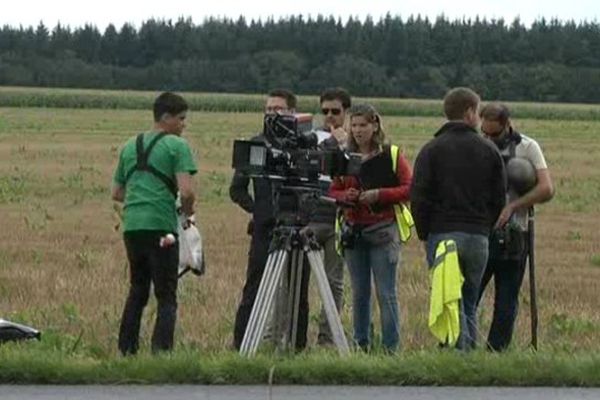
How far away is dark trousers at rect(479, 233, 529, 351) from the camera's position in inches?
379

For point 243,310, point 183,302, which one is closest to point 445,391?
point 243,310

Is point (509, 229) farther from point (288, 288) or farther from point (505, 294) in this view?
point (288, 288)

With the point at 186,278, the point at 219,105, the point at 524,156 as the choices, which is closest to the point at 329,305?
the point at 524,156

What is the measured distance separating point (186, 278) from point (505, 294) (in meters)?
4.29

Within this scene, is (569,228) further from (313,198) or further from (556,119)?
(556,119)

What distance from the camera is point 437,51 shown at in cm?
11181

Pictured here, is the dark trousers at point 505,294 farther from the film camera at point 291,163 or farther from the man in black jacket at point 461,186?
the film camera at point 291,163

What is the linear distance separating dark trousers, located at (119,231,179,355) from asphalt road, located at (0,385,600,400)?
1.07 meters

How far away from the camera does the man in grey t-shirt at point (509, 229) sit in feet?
31.1

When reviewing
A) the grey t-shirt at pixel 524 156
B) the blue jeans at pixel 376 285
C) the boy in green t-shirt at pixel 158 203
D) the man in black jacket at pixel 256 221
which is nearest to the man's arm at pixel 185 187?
the boy in green t-shirt at pixel 158 203

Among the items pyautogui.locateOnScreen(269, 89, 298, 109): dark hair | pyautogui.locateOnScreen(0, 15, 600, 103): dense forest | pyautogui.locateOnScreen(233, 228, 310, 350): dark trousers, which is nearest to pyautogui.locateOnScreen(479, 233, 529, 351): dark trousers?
pyautogui.locateOnScreen(233, 228, 310, 350): dark trousers

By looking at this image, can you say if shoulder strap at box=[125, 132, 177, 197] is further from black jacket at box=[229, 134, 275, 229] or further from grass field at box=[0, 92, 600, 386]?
grass field at box=[0, 92, 600, 386]

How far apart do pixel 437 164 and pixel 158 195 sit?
1677 mm

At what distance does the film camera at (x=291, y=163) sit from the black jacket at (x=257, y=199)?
489 millimetres
